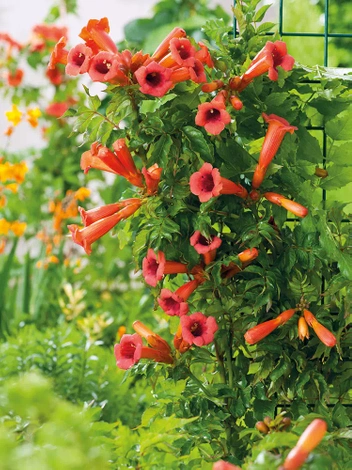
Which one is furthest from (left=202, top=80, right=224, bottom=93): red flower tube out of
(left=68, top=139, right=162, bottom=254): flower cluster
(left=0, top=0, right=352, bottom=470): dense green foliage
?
(left=68, top=139, right=162, bottom=254): flower cluster

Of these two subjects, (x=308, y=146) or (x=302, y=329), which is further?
(x=308, y=146)

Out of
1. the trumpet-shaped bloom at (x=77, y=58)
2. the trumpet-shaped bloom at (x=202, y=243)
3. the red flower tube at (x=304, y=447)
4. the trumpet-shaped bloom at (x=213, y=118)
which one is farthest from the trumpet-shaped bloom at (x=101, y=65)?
the red flower tube at (x=304, y=447)

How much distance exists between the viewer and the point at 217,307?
1017mm

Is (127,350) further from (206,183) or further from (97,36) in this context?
(97,36)

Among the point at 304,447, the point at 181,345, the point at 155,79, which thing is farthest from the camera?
the point at 181,345

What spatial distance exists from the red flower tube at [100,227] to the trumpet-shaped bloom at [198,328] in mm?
155

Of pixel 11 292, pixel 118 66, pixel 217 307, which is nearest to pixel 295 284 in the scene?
pixel 217 307

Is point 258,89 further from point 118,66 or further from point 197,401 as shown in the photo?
point 197,401

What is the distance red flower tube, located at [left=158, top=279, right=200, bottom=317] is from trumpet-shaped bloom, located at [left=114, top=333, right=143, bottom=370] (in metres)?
0.06

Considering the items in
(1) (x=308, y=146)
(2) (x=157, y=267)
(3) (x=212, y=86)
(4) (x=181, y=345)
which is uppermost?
Result: (3) (x=212, y=86)

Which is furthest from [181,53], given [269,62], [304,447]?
[304,447]

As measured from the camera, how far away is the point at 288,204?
96 cm

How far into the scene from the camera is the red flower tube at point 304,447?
62cm

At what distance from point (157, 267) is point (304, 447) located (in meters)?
0.41
